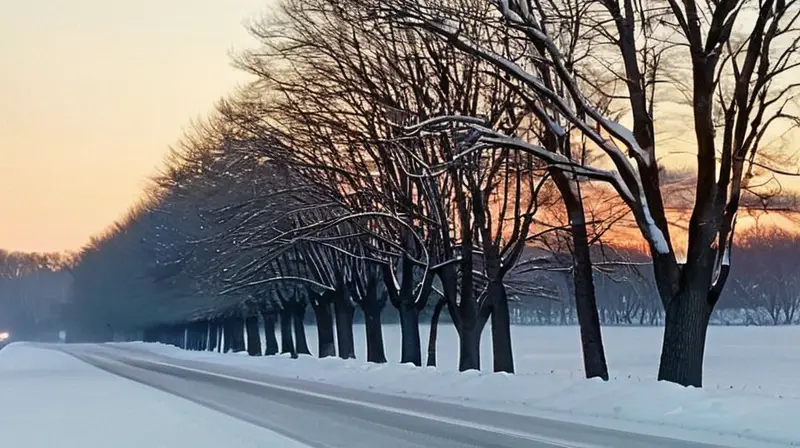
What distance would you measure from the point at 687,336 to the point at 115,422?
1037 centimetres

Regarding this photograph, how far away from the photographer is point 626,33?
64.1 ft

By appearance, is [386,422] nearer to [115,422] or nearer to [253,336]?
[115,422]

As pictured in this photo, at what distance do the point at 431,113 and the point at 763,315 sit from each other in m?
126

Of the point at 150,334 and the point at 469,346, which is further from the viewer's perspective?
the point at 150,334

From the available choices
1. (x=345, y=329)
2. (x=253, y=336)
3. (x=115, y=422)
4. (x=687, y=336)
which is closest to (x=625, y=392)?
(x=687, y=336)

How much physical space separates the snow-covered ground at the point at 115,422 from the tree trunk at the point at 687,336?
7.89m

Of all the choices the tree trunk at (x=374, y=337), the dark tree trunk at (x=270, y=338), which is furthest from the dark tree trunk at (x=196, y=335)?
the tree trunk at (x=374, y=337)

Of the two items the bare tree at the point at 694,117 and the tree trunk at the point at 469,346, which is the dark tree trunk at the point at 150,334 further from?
the bare tree at the point at 694,117

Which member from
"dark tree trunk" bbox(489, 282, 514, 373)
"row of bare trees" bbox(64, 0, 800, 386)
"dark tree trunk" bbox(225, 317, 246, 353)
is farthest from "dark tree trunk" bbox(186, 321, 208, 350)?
"dark tree trunk" bbox(489, 282, 514, 373)

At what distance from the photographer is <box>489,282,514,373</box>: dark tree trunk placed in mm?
28438

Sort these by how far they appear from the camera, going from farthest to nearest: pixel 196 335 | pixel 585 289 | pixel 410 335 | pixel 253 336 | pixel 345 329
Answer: pixel 196 335, pixel 253 336, pixel 345 329, pixel 410 335, pixel 585 289

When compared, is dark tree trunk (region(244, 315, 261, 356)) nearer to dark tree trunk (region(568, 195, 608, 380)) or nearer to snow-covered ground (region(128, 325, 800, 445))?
snow-covered ground (region(128, 325, 800, 445))

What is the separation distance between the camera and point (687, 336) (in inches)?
768

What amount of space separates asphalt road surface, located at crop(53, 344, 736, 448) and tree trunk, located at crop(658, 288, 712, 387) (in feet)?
12.6
